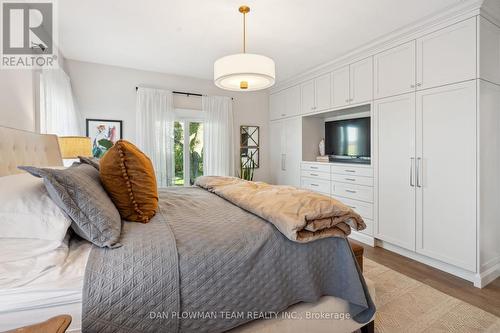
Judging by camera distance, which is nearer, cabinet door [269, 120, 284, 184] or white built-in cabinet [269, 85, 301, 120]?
white built-in cabinet [269, 85, 301, 120]

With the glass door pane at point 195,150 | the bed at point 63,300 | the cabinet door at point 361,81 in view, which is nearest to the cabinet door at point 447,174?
the cabinet door at point 361,81

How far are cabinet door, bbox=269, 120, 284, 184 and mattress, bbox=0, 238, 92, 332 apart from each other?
4.22m

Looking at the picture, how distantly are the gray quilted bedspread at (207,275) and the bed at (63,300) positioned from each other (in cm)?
5

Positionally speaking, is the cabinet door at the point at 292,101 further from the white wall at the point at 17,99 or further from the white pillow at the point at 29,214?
the white pillow at the point at 29,214

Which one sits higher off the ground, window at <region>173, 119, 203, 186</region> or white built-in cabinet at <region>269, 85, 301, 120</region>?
white built-in cabinet at <region>269, 85, 301, 120</region>

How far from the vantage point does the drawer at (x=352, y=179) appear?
10.8ft

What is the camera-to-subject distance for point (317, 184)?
4.13 m

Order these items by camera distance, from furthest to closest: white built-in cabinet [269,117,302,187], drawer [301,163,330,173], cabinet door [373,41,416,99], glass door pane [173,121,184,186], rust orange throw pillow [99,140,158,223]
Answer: white built-in cabinet [269,117,302,187]
glass door pane [173,121,184,186]
drawer [301,163,330,173]
cabinet door [373,41,416,99]
rust orange throw pillow [99,140,158,223]

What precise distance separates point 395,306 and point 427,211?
1205 mm

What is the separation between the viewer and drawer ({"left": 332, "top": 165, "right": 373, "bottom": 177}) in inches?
130

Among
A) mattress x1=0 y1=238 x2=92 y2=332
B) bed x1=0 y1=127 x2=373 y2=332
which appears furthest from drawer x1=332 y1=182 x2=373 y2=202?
mattress x1=0 y1=238 x2=92 y2=332

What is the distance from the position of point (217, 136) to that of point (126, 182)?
3.33 meters

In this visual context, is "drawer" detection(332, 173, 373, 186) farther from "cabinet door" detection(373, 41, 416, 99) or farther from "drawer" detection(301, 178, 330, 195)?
"cabinet door" detection(373, 41, 416, 99)

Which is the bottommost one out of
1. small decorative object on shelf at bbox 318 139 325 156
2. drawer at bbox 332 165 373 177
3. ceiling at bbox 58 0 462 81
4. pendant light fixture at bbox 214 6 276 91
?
drawer at bbox 332 165 373 177
